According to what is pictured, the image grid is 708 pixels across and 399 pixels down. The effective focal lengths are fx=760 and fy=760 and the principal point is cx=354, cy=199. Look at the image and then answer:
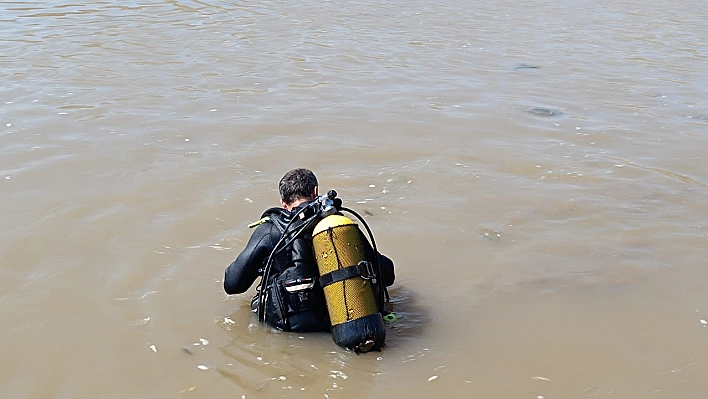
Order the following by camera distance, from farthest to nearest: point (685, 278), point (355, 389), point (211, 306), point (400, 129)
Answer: point (400, 129) < point (685, 278) < point (211, 306) < point (355, 389)

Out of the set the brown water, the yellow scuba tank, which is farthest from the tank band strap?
the brown water

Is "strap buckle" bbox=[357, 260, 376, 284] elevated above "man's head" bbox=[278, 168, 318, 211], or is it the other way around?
"man's head" bbox=[278, 168, 318, 211]

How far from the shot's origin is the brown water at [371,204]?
4.42m

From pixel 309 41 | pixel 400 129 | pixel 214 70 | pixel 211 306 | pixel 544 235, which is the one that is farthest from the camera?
pixel 309 41

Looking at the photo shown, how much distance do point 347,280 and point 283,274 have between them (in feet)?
1.33

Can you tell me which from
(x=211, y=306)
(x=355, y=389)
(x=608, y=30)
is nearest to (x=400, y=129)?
(x=211, y=306)

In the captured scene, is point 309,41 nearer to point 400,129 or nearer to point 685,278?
point 400,129

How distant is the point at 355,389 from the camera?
421cm

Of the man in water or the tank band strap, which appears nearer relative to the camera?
the tank band strap

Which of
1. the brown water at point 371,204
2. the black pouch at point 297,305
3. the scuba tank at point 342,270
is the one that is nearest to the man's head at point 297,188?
the scuba tank at point 342,270

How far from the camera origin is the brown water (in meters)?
4.42

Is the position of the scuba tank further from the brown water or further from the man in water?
the brown water

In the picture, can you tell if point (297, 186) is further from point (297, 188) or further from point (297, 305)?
point (297, 305)

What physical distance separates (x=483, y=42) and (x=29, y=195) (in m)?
9.26
